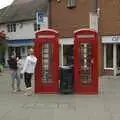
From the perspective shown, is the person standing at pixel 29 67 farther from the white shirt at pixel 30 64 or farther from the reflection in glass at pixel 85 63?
the reflection in glass at pixel 85 63

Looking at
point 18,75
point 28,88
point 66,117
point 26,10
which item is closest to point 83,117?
point 66,117

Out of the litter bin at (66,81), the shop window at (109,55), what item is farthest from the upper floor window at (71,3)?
the litter bin at (66,81)

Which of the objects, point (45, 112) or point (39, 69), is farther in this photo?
point (39, 69)

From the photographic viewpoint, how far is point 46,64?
58.0 ft

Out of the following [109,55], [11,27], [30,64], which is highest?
[11,27]

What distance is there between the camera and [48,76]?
17625mm

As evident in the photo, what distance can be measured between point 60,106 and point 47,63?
397 cm

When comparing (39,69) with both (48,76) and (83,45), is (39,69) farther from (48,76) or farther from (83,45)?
(83,45)

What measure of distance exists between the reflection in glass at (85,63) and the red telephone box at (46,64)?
904mm

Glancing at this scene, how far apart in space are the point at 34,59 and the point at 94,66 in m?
2.26

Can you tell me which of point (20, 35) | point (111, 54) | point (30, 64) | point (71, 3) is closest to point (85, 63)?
point (30, 64)

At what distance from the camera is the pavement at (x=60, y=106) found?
11.9 m

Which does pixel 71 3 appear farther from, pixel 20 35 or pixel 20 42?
pixel 20 42

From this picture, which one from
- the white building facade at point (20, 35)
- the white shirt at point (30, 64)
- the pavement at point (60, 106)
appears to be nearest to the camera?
the pavement at point (60, 106)
